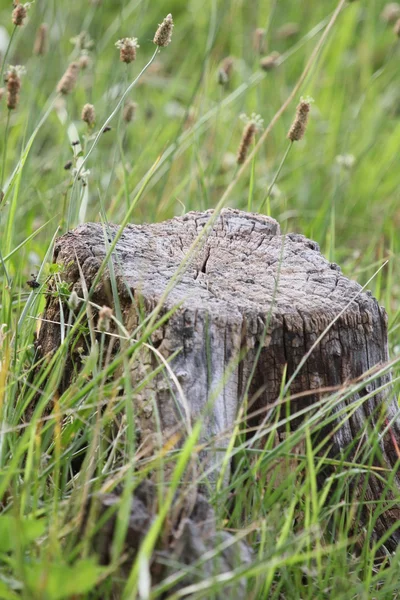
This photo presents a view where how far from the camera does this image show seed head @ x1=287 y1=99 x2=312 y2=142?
2.07 meters

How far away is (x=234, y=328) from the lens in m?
1.71

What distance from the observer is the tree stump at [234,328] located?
5.56 feet

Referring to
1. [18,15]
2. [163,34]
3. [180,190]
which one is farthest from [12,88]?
[180,190]

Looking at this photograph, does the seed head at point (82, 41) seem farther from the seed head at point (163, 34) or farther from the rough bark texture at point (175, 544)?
the rough bark texture at point (175, 544)

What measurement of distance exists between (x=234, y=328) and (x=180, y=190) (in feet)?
5.24

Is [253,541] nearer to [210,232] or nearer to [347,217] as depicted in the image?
[210,232]

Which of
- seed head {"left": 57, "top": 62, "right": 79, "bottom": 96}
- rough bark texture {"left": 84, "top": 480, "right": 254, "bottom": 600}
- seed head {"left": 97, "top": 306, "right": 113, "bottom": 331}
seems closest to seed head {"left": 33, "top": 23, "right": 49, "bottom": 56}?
seed head {"left": 57, "top": 62, "right": 79, "bottom": 96}

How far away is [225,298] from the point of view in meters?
1.79

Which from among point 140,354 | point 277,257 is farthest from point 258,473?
point 277,257

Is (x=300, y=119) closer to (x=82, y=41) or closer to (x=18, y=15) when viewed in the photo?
(x=18, y=15)

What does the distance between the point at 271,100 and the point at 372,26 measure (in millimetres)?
1026

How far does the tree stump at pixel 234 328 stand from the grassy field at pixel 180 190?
91mm

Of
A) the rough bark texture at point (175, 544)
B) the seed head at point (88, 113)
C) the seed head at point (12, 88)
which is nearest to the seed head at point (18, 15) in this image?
the seed head at point (12, 88)

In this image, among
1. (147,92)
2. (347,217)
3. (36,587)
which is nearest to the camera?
(36,587)
